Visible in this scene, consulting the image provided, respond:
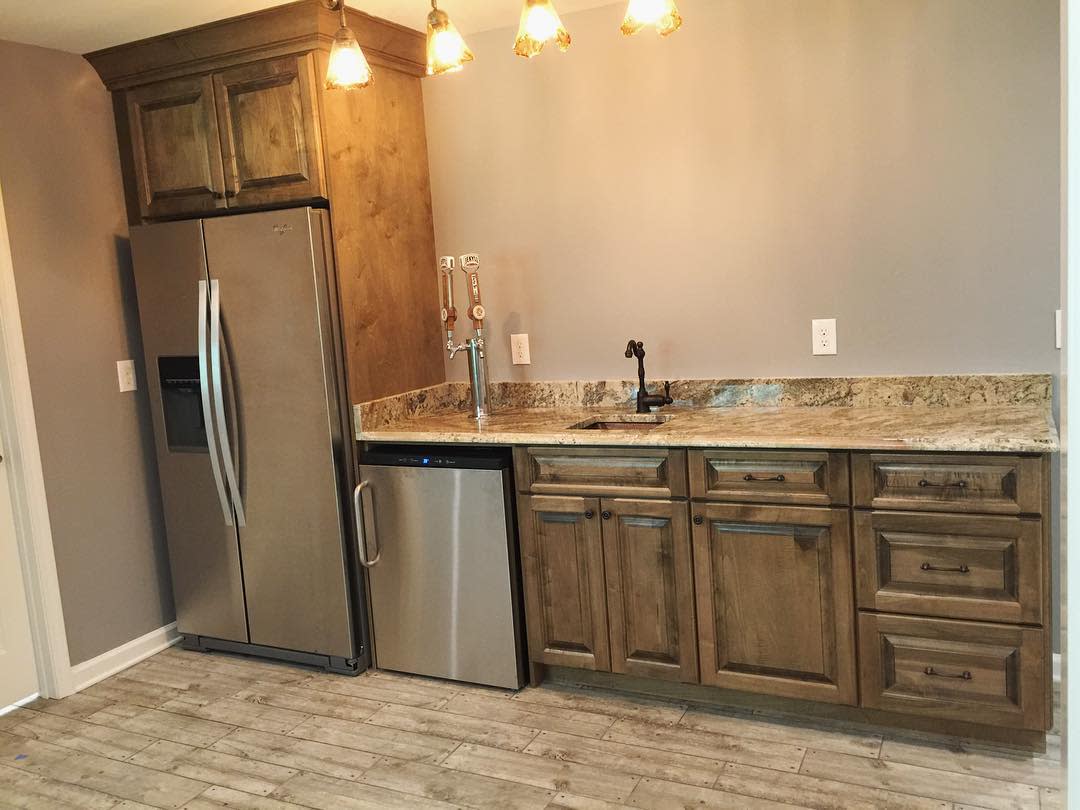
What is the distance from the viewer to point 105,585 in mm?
3439

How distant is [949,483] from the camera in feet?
7.70

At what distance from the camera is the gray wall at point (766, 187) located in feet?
8.98

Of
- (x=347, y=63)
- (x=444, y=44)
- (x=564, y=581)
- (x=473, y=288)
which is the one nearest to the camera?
(x=444, y=44)

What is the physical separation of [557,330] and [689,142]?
2.77 ft

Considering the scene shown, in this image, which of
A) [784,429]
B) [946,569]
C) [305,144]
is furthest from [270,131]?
[946,569]

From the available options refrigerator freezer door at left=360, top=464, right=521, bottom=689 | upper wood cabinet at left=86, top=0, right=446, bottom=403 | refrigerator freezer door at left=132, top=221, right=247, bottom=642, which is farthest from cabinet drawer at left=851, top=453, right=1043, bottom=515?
refrigerator freezer door at left=132, top=221, right=247, bottom=642

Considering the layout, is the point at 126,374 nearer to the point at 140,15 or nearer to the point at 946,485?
the point at 140,15

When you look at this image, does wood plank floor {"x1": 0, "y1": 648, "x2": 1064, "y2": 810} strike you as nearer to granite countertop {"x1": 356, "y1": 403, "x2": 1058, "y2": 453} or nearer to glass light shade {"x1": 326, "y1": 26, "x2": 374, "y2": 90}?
granite countertop {"x1": 356, "y1": 403, "x2": 1058, "y2": 453}

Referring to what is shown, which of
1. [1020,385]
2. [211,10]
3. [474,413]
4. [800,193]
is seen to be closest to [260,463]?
[474,413]

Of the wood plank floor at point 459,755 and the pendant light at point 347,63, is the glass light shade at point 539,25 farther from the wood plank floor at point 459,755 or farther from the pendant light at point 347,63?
the wood plank floor at point 459,755

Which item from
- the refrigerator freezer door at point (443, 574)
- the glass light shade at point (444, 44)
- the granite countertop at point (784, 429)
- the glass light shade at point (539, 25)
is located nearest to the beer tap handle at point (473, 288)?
the granite countertop at point (784, 429)

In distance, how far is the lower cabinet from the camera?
9.00ft

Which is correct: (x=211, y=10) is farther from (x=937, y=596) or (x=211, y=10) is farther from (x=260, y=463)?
(x=937, y=596)

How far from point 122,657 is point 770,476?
2.59 metres
